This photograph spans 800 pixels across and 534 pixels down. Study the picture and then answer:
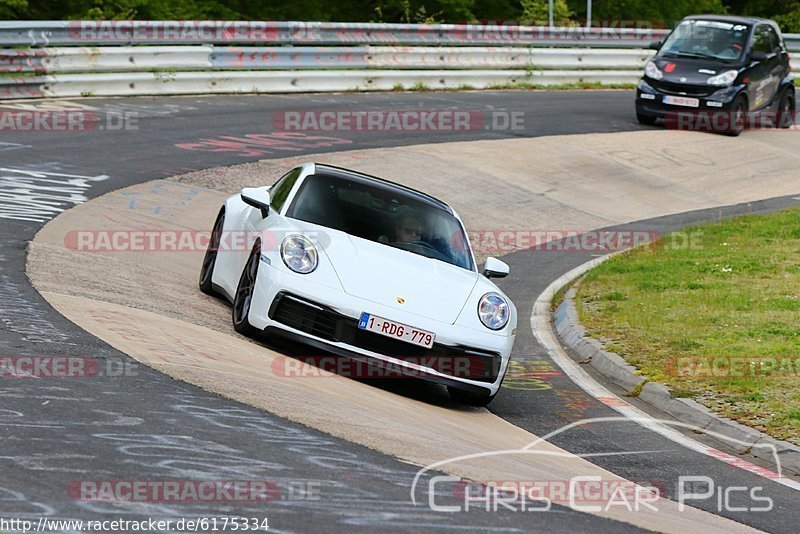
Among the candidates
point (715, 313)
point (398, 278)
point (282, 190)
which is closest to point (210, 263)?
point (282, 190)

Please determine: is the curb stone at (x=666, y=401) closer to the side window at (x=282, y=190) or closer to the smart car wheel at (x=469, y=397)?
the smart car wheel at (x=469, y=397)

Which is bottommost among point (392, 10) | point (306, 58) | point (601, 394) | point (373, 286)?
point (601, 394)

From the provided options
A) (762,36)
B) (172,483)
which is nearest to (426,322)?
(172,483)

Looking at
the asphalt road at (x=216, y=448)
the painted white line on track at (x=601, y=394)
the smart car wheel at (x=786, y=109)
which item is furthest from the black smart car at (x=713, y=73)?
the asphalt road at (x=216, y=448)

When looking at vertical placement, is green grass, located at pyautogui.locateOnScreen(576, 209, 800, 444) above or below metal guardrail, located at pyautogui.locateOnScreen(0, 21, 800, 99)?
below

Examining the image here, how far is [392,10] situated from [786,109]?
2114 cm

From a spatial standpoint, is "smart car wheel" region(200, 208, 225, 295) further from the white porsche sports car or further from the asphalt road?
the asphalt road

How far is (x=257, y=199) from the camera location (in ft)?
31.3

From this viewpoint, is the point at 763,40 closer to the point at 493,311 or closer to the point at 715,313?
the point at 715,313

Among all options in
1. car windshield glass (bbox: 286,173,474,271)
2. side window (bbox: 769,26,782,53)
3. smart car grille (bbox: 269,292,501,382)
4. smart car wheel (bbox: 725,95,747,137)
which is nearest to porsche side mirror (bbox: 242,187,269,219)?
car windshield glass (bbox: 286,173,474,271)

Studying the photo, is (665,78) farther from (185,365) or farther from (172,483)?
(172,483)

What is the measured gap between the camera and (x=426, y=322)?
27.1ft

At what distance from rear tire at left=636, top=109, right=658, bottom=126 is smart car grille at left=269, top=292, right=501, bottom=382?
16385 mm

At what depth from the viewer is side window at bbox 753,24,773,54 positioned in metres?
24.0
